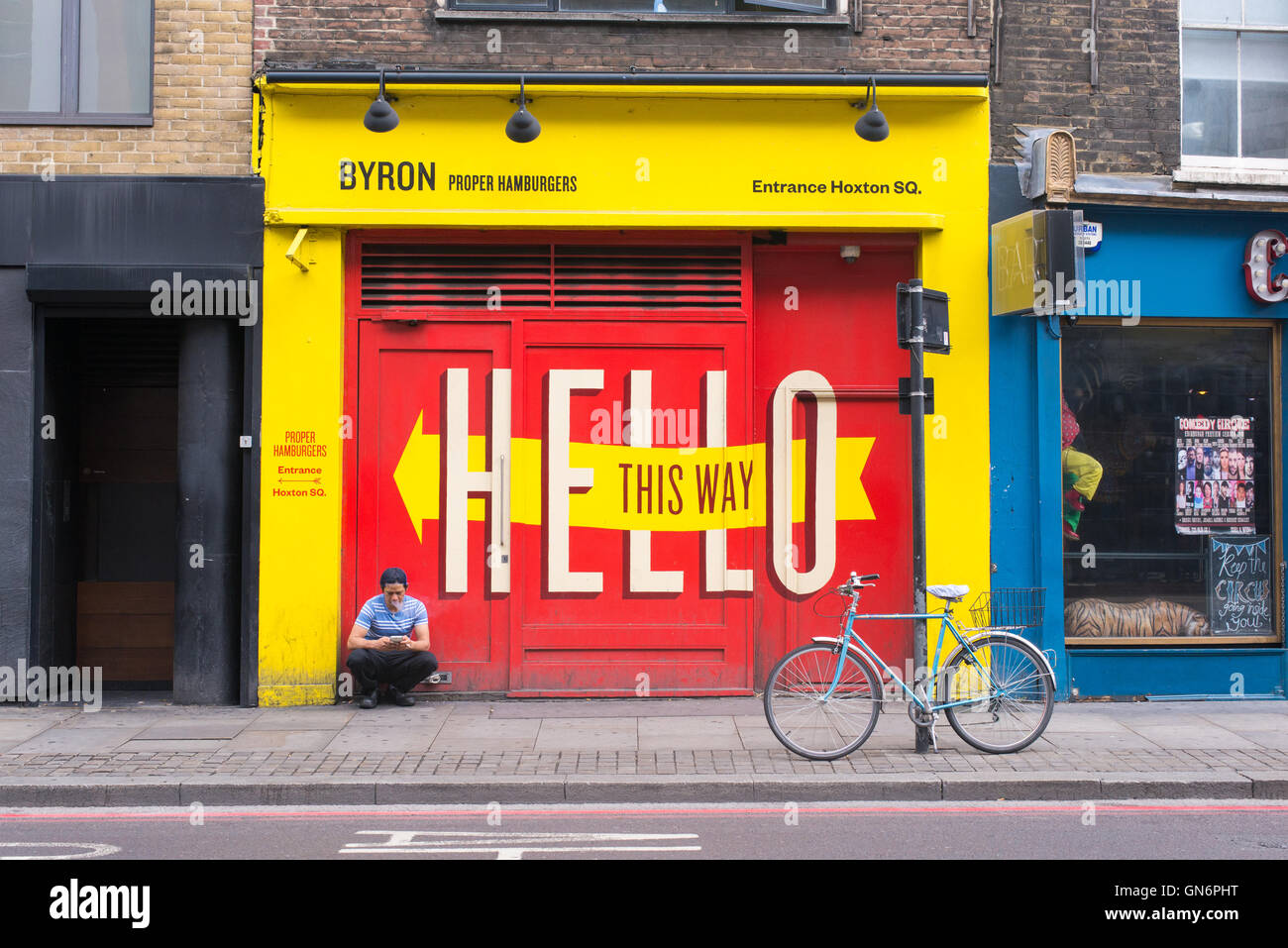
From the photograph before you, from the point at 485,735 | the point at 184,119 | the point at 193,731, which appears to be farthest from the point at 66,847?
the point at 184,119

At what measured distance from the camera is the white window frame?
11.2m

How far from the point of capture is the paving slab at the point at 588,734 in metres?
9.13

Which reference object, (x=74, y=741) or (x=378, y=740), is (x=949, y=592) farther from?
(x=74, y=741)

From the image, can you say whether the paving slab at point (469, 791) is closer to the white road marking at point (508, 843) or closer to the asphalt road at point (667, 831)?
the asphalt road at point (667, 831)

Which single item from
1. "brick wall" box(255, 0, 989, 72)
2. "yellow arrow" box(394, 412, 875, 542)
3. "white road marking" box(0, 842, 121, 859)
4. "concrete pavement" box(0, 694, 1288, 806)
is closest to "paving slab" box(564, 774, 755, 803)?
"concrete pavement" box(0, 694, 1288, 806)

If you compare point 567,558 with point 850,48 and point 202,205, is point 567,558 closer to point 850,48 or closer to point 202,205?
point 202,205

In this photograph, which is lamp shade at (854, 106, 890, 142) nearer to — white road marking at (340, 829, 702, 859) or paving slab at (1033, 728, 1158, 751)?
paving slab at (1033, 728, 1158, 751)

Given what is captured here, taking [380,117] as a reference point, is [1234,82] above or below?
above

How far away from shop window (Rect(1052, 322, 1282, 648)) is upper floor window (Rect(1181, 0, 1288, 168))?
1680 mm

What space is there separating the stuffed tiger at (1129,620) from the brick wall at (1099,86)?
12.8 feet

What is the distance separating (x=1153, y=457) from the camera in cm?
1146

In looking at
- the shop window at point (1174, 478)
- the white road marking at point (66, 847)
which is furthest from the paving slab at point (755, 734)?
the white road marking at point (66, 847)

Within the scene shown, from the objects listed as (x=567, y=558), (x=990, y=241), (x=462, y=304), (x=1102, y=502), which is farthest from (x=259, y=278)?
(x=1102, y=502)

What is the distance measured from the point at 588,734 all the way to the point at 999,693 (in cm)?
304
